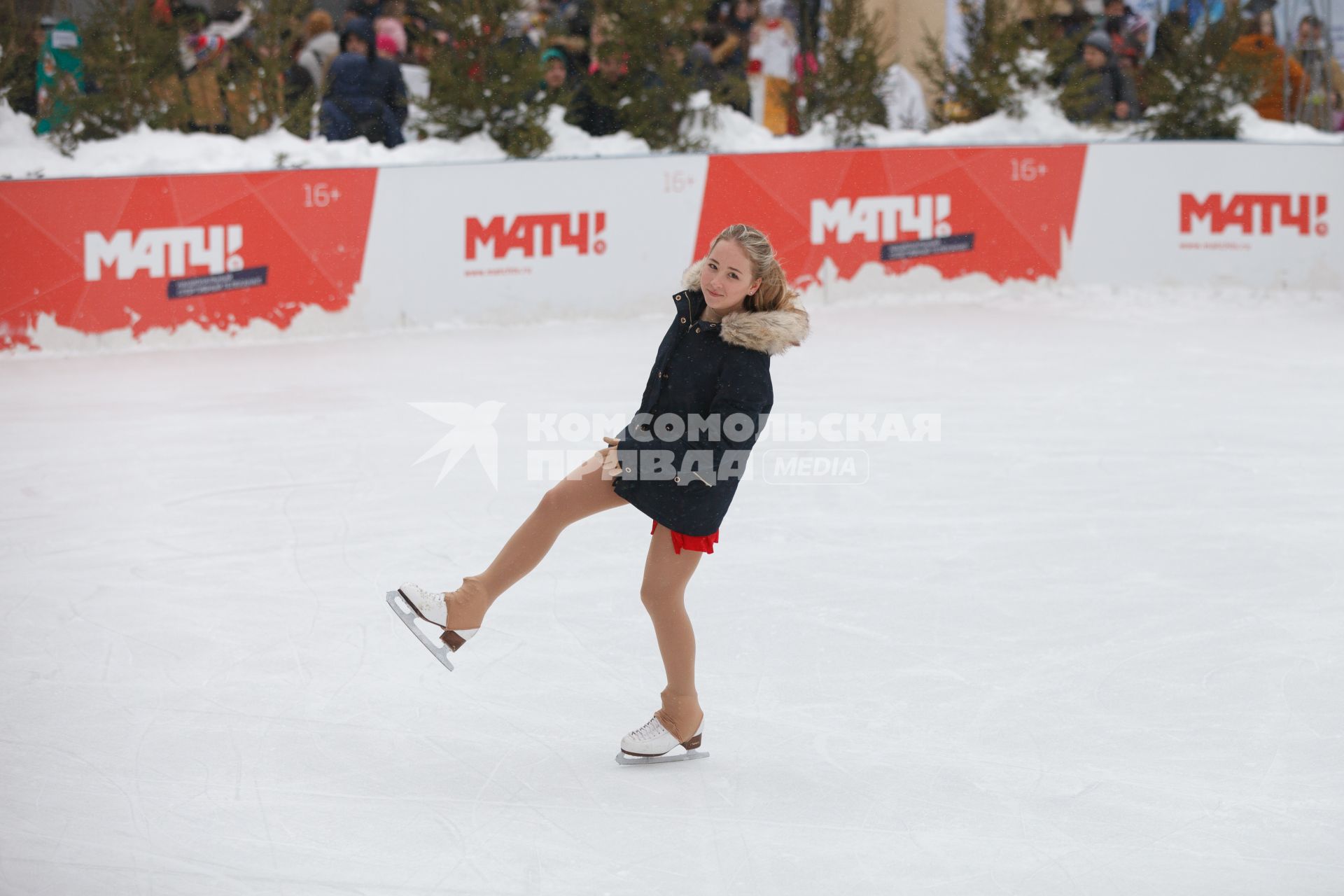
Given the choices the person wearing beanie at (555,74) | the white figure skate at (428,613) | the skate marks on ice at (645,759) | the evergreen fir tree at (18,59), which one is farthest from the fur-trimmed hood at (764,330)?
the person wearing beanie at (555,74)

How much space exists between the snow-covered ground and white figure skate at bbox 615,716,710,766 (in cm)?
662

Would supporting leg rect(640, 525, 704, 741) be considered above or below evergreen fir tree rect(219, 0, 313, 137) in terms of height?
below

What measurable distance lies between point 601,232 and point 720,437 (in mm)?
7228

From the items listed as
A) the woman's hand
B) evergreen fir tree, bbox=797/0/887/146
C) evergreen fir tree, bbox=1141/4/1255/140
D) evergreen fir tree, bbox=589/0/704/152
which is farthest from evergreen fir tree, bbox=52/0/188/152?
evergreen fir tree, bbox=1141/4/1255/140

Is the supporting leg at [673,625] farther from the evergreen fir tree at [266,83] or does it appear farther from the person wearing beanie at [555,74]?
the person wearing beanie at [555,74]

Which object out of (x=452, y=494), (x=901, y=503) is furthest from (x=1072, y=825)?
(x=452, y=494)

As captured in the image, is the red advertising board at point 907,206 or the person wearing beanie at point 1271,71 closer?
the red advertising board at point 907,206

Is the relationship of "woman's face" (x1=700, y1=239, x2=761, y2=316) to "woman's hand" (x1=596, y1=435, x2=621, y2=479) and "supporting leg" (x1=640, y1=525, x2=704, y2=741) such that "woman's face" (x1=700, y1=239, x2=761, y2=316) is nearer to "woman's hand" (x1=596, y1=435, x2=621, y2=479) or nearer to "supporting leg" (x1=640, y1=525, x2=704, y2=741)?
"woman's hand" (x1=596, y1=435, x2=621, y2=479)

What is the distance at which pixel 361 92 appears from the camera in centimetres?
1034

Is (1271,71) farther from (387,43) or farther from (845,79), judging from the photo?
(387,43)

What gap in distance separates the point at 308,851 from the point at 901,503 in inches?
131

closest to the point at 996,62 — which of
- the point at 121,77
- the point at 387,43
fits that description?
the point at 387,43

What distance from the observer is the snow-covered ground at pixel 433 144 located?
9.38 metres

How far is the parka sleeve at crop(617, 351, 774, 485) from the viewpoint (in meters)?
3.34
